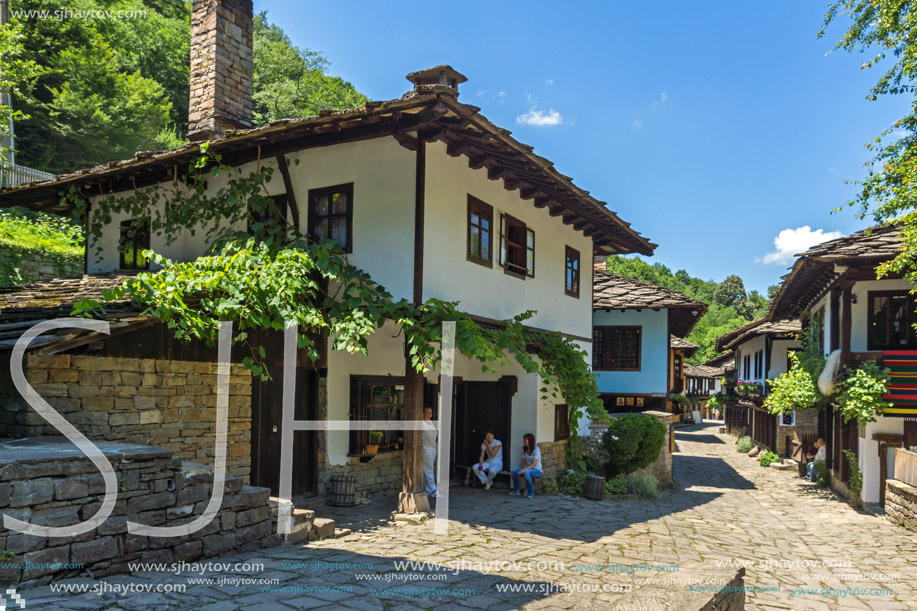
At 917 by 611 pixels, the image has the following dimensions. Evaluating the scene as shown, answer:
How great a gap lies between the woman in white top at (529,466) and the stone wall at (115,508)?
212 inches

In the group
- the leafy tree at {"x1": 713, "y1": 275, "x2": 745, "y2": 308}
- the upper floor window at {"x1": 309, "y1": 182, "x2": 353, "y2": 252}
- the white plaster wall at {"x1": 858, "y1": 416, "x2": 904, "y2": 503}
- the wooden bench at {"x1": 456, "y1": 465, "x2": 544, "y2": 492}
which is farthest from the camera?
the leafy tree at {"x1": 713, "y1": 275, "x2": 745, "y2": 308}

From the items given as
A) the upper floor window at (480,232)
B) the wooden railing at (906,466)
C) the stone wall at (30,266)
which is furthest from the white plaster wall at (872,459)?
the stone wall at (30,266)

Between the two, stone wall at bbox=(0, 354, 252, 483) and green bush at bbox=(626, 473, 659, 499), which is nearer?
stone wall at bbox=(0, 354, 252, 483)

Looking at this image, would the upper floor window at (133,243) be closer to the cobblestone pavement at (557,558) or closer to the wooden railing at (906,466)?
the cobblestone pavement at (557,558)

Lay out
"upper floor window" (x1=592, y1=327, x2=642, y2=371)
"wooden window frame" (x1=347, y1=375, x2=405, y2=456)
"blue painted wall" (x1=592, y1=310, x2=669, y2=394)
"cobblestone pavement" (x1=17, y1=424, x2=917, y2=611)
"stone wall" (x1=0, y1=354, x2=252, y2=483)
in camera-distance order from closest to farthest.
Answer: "cobblestone pavement" (x1=17, y1=424, x2=917, y2=611) → "stone wall" (x1=0, y1=354, x2=252, y2=483) → "wooden window frame" (x1=347, y1=375, x2=405, y2=456) → "blue painted wall" (x1=592, y1=310, x2=669, y2=394) → "upper floor window" (x1=592, y1=327, x2=642, y2=371)

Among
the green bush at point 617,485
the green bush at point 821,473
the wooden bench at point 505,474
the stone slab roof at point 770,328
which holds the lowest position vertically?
the green bush at point 821,473

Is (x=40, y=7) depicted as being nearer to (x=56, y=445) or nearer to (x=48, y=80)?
(x=48, y=80)

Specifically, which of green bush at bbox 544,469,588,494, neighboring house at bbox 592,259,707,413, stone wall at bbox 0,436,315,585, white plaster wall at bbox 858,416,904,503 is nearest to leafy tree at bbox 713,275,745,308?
neighboring house at bbox 592,259,707,413

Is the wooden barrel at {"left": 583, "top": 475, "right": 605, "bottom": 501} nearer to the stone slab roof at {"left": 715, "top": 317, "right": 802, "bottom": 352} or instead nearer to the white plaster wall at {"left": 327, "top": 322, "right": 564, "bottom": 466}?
the white plaster wall at {"left": 327, "top": 322, "right": 564, "bottom": 466}

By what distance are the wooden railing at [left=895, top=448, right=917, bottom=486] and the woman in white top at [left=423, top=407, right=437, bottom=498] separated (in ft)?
24.8

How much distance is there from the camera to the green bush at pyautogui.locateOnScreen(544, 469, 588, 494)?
11312 millimetres

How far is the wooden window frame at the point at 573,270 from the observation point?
12891 mm

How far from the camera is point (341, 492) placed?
28.6 ft

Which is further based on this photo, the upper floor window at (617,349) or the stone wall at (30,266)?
the upper floor window at (617,349)
